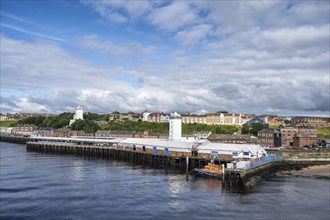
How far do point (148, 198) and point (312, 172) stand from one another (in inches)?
1144

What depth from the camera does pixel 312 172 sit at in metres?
49.4

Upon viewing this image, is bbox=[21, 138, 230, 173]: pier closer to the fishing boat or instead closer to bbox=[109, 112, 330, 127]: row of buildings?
the fishing boat

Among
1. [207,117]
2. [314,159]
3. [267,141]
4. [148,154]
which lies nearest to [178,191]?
[148,154]

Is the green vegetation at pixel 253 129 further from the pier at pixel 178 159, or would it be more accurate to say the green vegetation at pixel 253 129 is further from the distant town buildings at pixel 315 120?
the pier at pixel 178 159

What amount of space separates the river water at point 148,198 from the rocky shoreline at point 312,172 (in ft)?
12.5

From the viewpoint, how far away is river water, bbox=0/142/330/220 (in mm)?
25531

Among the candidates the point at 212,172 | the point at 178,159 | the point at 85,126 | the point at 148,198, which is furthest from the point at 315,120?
the point at 148,198

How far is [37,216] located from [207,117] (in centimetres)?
13437

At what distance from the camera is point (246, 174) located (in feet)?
123

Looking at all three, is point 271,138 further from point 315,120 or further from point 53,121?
point 53,121

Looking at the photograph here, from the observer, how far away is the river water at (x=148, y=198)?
83.8 ft

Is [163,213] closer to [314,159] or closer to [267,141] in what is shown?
[314,159]

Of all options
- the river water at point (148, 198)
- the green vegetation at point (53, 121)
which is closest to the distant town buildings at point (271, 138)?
the river water at point (148, 198)

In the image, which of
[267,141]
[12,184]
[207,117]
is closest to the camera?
[12,184]
